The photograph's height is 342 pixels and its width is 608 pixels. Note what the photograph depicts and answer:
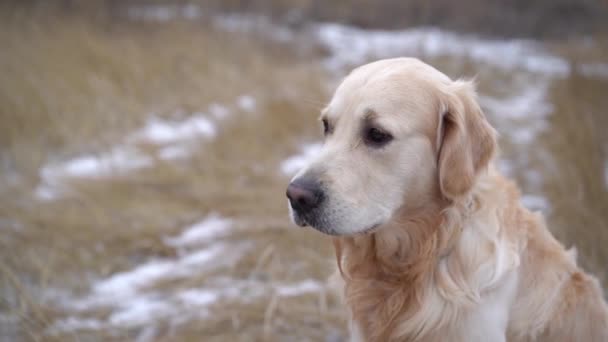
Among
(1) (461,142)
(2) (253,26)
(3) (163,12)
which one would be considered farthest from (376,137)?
(3) (163,12)

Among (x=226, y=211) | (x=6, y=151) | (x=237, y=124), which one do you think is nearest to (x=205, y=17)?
(x=237, y=124)

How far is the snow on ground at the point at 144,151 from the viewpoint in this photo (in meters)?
4.38

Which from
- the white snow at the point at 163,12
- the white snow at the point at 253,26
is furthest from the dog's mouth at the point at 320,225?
the white snow at the point at 163,12

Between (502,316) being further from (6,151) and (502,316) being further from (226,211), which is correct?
(6,151)

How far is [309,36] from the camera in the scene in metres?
8.92

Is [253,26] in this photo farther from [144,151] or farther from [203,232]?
[203,232]

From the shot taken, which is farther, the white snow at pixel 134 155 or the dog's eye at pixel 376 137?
the white snow at pixel 134 155

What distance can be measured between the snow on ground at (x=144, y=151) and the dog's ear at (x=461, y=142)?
358 centimetres

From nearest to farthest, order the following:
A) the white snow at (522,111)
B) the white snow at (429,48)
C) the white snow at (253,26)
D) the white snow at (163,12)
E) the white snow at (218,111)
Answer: the white snow at (522,111)
the white snow at (218,111)
the white snow at (429,48)
the white snow at (163,12)
the white snow at (253,26)

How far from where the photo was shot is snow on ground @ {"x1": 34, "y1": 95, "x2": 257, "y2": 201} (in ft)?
14.4

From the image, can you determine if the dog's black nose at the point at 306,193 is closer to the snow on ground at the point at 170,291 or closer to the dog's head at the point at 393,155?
the dog's head at the point at 393,155

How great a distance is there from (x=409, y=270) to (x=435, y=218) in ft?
0.74

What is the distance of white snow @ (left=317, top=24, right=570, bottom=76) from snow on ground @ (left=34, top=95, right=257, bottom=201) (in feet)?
8.48

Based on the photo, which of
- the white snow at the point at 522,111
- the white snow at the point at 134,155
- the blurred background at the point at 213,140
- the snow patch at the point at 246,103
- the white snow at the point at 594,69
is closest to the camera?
the blurred background at the point at 213,140
